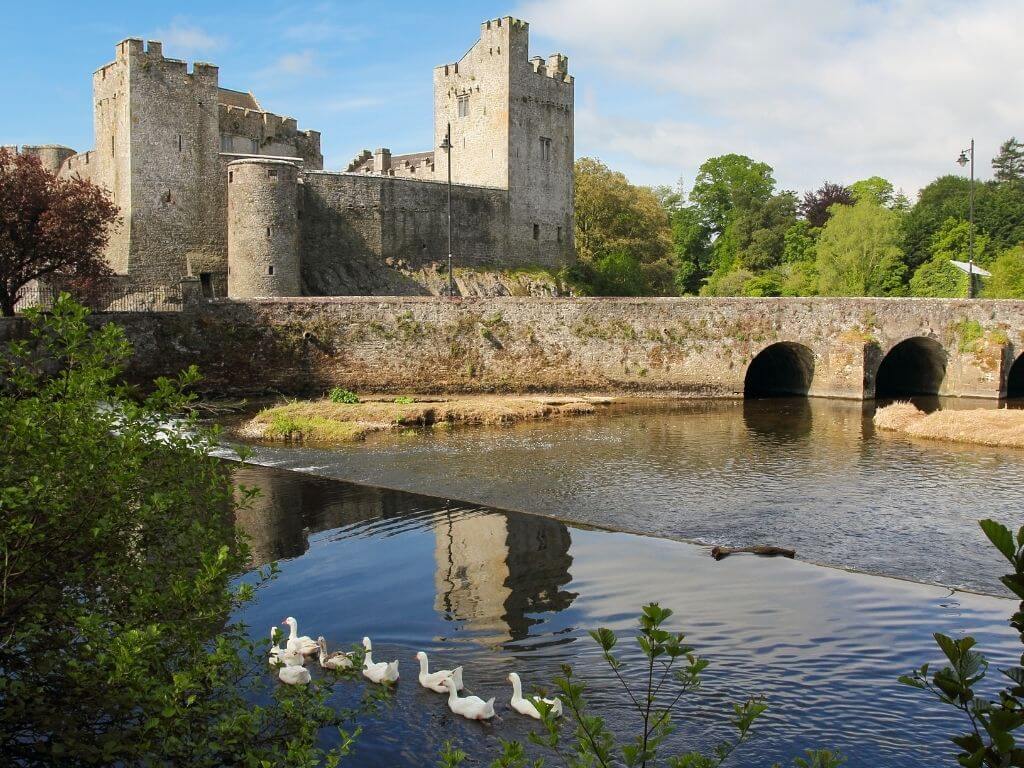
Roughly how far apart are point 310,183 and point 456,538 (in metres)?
33.3

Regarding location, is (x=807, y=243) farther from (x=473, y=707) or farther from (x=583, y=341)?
(x=473, y=707)

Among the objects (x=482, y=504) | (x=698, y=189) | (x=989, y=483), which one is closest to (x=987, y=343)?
(x=989, y=483)

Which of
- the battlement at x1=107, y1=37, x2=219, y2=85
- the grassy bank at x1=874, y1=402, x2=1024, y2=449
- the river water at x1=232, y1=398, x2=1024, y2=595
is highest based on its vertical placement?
the battlement at x1=107, y1=37, x2=219, y2=85

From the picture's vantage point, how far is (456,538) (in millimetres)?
15945

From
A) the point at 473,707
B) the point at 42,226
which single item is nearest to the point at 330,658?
the point at 473,707

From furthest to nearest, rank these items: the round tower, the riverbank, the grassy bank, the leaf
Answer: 1. the round tower
2. the riverbank
3. the grassy bank
4. the leaf

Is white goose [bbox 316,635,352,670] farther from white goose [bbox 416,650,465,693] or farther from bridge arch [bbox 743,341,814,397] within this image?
bridge arch [bbox 743,341,814,397]

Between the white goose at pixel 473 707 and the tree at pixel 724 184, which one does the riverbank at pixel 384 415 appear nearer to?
the white goose at pixel 473 707

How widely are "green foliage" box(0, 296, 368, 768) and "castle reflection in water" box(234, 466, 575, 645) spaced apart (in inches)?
126

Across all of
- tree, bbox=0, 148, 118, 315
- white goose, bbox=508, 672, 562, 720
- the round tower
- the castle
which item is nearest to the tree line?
the castle

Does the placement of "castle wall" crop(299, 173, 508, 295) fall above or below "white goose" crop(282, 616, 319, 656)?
above

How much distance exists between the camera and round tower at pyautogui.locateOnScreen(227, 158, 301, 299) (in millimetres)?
40406

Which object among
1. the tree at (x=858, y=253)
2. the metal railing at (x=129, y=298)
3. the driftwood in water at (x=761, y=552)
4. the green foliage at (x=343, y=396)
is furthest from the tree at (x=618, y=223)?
the driftwood in water at (x=761, y=552)

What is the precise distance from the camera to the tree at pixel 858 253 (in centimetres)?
5597
